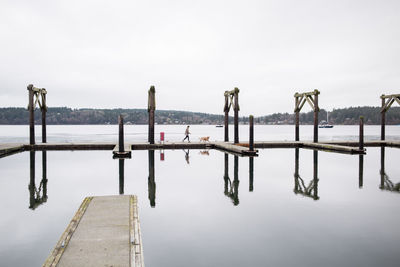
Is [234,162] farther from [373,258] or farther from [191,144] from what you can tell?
[373,258]

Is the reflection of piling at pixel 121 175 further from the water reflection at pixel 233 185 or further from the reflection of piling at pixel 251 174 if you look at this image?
the reflection of piling at pixel 251 174

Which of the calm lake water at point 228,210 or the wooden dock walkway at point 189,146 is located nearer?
the calm lake water at point 228,210

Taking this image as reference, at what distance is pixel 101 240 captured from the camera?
5391mm

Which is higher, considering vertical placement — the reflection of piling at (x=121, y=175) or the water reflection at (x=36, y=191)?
the reflection of piling at (x=121, y=175)

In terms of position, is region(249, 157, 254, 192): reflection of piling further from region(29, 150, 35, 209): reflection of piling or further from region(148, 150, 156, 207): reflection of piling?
region(29, 150, 35, 209): reflection of piling

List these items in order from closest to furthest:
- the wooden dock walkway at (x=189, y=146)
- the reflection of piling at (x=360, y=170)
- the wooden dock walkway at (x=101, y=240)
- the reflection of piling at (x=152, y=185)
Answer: the wooden dock walkway at (x=101, y=240)
the reflection of piling at (x=152, y=185)
the reflection of piling at (x=360, y=170)
the wooden dock walkway at (x=189, y=146)

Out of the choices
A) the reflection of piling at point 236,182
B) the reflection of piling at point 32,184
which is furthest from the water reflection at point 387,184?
the reflection of piling at point 32,184

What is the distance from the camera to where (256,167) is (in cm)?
1750

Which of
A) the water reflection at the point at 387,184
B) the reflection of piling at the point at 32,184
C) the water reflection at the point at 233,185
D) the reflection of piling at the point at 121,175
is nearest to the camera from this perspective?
the reflection of piling at the point at 32,184

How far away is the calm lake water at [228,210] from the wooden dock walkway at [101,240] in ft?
2.19

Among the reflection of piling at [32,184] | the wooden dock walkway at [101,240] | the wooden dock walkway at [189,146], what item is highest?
the wooden dock walkway at [189,146]

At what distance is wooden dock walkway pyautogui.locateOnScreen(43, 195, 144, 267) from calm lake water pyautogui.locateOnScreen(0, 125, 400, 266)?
2.19 feet

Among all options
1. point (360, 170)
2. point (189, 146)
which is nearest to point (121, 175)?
point (189, 146)

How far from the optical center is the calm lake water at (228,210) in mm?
6066
